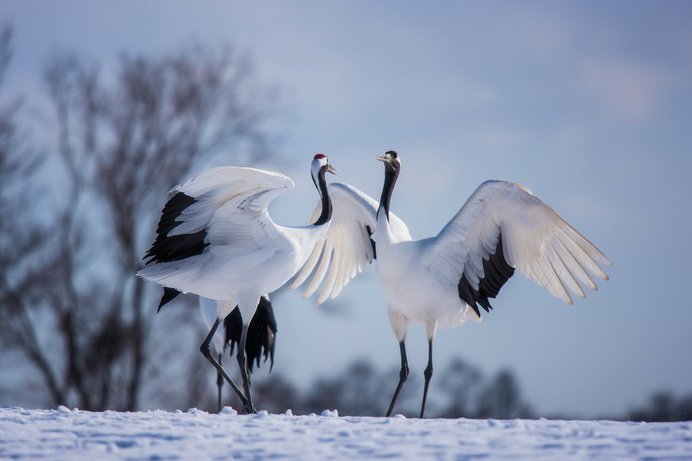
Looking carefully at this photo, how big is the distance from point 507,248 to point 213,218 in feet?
7.87

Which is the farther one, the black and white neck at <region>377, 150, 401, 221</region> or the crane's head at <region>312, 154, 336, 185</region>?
the crane's head at <region>312, 154, 336, 185</region>

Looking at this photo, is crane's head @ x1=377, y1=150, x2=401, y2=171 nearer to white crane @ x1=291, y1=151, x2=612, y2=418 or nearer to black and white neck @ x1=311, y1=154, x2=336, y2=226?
white crane @ x1=291, y1=151, x2=612, y2=418

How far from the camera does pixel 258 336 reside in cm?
1012

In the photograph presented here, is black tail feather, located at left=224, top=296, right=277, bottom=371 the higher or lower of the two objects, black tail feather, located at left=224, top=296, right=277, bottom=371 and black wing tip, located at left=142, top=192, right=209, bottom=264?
the lower

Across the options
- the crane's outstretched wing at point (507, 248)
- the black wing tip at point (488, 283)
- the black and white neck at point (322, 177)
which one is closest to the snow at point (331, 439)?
the crane's outstretched wing at point (507, 248)

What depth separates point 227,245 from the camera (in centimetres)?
673

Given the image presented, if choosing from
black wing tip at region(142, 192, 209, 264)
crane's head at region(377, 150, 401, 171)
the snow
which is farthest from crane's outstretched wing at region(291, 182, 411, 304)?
the snow

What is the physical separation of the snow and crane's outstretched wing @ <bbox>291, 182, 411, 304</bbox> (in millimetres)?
3638

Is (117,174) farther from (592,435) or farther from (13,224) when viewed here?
(592,435)

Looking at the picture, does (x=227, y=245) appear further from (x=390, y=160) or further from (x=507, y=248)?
(x=507, y=248)

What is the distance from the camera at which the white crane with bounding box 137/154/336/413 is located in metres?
6.48

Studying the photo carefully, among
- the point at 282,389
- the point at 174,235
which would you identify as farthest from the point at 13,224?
the point at 174,235

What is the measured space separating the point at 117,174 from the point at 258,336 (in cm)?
698

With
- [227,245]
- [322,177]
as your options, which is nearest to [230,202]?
[227,245]
